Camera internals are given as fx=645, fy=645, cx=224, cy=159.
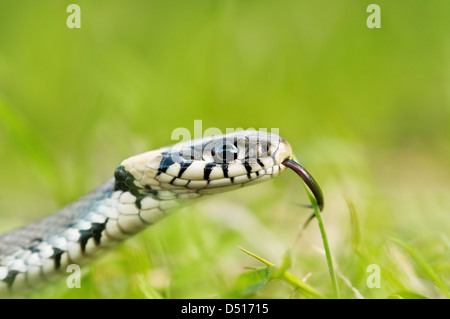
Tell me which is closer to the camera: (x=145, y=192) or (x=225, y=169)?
(x=225, y=169)

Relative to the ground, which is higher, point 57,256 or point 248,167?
point 248,167

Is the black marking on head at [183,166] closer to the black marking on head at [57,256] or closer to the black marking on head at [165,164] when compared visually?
the black marking on head at [165,164]

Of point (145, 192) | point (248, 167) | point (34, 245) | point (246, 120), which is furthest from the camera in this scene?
point (246, 120)

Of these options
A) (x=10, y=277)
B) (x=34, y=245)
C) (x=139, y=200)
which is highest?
(x=139, y=200)

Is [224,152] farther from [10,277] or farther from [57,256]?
[10,277]

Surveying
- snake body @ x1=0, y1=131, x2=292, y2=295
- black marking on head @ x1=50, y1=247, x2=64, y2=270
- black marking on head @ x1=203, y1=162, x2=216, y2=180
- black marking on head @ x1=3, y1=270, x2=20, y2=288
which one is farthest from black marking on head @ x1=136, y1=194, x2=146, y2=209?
black marking on head @ x1=3, y1=270, x2=20, y2=288

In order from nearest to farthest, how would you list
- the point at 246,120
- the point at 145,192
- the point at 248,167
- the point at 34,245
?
the point at 248,167
the point at 145,192
the point at 34,245
the point at 246,120

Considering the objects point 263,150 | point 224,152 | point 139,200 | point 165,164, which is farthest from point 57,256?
point 263,150
